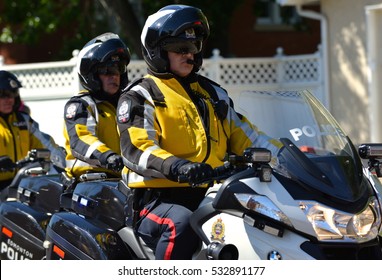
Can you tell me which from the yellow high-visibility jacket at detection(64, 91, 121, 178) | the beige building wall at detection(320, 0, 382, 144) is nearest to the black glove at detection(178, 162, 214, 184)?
the yellow high-visibility jacket at detection(64, 91, 121, 178)

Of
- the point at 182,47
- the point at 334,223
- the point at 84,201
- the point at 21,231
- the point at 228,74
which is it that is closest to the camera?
the point at 334,223

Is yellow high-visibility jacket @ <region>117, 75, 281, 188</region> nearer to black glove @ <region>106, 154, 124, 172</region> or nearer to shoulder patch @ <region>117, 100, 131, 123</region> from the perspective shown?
shoulder patch @ <region>117, 100, 131, 123</region>

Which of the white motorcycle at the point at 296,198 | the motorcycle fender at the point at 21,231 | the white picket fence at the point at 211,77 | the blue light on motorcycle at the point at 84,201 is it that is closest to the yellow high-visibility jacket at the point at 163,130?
the white motorcycle at the point at 296,198

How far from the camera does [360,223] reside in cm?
494

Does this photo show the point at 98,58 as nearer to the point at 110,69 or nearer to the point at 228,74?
the point at 110,69

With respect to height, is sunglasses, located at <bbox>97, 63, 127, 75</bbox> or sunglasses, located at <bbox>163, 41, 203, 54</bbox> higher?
sunglasses, located at <bbox>163, 41, 203, 54</bbox>

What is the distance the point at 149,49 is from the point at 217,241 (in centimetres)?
129

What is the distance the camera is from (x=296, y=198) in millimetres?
4941

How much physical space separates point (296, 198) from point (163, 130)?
99 cm

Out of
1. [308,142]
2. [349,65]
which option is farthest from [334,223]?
[349,65]

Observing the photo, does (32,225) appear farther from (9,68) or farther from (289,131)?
(9,68)

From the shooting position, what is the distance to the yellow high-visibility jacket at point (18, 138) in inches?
377

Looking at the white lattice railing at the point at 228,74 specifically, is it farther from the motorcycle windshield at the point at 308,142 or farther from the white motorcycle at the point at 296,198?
the white motorcycle at the point at 296,198

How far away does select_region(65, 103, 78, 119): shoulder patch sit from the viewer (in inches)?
303
